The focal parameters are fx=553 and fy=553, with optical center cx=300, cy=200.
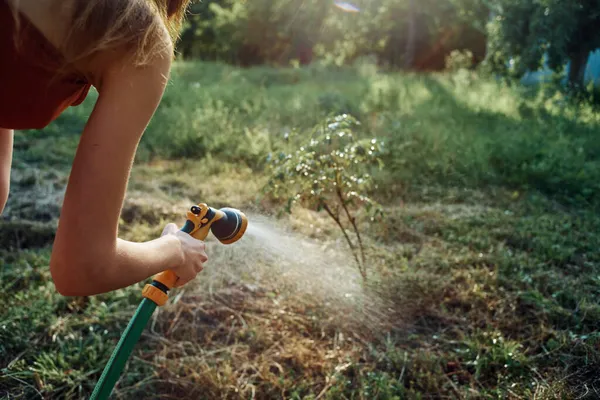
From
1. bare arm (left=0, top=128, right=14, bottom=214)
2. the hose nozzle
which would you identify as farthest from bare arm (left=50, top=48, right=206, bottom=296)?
bare arm (left=0, top=128, right=14, bottom=214)

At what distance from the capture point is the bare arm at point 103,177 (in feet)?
3.33

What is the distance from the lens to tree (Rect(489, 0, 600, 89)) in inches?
269

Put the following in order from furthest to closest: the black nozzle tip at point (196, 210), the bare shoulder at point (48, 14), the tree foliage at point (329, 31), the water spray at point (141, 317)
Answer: the tree foliage at point (329, 31) < the black nozzle tip at point (196, 210) < the water spray at point (141, 317) < the bare shoulder at point (48, 14)

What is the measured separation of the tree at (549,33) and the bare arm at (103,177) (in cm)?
688

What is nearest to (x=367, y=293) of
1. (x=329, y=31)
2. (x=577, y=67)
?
(x=577, y=67)

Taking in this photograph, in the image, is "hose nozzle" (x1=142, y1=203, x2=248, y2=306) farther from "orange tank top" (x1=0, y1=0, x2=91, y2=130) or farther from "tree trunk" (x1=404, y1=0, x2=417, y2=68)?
"tree trunk" (x1=404, y1=0, x2=417, y2=68)

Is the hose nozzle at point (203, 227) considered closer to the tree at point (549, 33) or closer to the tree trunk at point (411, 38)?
the tree at point (549, 33)

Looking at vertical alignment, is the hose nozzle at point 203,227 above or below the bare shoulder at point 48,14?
below

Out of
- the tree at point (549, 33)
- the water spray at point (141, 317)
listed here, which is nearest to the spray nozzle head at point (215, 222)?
the water spray at point (141, 317)

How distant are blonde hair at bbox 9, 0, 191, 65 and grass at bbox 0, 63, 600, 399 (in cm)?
156

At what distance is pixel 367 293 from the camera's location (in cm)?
276

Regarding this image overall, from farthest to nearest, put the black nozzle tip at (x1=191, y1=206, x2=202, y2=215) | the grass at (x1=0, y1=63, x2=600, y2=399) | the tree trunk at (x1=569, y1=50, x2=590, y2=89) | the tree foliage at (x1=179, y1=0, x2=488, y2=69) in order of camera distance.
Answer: the tree foliage at (x1=179, y1=0, x2=488, y2=69)
the tree trunk at (x1=569, y1=50, x2=590, y2=89)
the grass at (x1=0, y1=63, x2=600, y2=399)
the black nozzle tip at (x1=191, y1=206, x2=202, y2=215)

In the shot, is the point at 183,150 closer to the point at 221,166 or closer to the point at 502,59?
the point at 221,166

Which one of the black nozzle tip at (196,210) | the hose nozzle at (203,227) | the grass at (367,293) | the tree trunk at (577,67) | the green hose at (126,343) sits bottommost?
the grass at (367,293)
